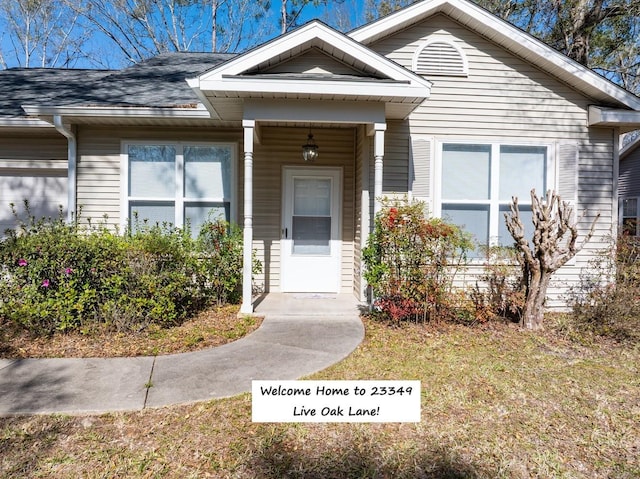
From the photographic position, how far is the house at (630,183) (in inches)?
546

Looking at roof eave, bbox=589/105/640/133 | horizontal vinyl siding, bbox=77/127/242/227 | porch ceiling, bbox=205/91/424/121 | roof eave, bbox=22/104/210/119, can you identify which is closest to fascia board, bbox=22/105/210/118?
roof eave, bbox=22/104/210/119

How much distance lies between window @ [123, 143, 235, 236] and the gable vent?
11.1 ft

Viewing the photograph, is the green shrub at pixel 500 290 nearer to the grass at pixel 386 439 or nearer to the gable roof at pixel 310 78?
the grass at pixel 386 439

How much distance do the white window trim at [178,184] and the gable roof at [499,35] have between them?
287 centimetres

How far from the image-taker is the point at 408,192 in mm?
6434

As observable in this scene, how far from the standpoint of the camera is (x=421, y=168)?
642 centimetres

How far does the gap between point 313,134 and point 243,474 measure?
5.60 m

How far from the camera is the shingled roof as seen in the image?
6559mm

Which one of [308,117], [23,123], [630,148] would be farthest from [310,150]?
[630,148]

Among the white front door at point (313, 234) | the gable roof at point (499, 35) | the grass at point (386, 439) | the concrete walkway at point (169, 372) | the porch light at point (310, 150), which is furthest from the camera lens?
the white front door at point (313, 234)

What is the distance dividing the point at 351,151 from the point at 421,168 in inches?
51.2

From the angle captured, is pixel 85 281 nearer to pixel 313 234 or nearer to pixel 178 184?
pixel 178 184

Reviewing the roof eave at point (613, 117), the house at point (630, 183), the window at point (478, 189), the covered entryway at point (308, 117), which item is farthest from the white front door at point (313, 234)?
the house at point (630, 183)

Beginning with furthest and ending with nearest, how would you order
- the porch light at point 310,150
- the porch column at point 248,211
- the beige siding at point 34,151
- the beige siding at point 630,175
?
the beige siding at point 630,175 < the beige siding at point 34,151 < the porch light at point 310,150 < the porch column at point 248,211
